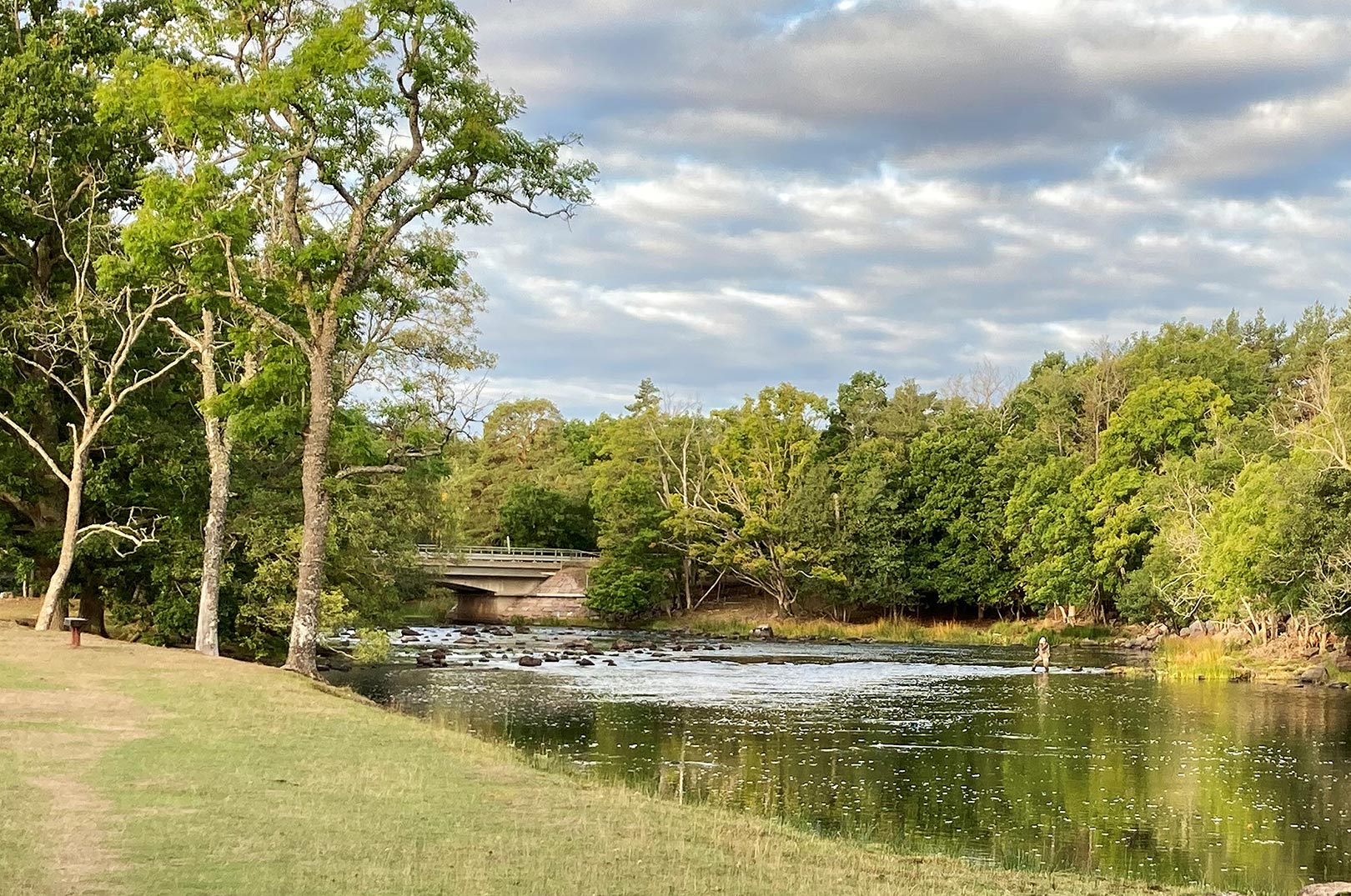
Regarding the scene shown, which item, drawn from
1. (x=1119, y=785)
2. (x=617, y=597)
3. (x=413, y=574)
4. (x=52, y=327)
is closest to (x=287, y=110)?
(x=52, y=327)

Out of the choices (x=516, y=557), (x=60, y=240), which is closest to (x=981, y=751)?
(x=60, y=240)

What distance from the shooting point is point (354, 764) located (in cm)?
1467

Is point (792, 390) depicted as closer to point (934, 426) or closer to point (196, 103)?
point (934, 426)

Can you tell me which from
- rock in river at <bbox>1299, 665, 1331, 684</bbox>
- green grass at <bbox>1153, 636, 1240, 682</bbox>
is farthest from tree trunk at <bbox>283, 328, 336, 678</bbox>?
rock in river at <bbox>1299, 665, 1331, 684</bbox>

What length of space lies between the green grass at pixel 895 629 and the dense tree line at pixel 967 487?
172 cm

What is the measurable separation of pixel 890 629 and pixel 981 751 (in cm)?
4700

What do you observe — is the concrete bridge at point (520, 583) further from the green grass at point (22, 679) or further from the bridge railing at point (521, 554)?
the green grass at point (22, 679)

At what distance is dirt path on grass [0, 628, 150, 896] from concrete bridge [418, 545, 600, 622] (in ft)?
188

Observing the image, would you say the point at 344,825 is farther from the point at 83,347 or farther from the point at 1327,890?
A: the point at 83,347

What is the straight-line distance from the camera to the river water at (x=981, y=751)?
52.6 ft

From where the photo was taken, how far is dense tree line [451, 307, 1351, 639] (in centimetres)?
6269

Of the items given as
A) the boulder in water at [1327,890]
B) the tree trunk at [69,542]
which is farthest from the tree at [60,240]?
the boulder in water at [1327,890]

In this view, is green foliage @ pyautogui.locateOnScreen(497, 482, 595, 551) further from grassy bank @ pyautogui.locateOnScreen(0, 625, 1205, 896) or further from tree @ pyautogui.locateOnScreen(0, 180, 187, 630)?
grassy bank @ pyautogui.locateOnScreen(0, 625, 1205, 896)

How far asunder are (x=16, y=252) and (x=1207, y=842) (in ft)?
101
